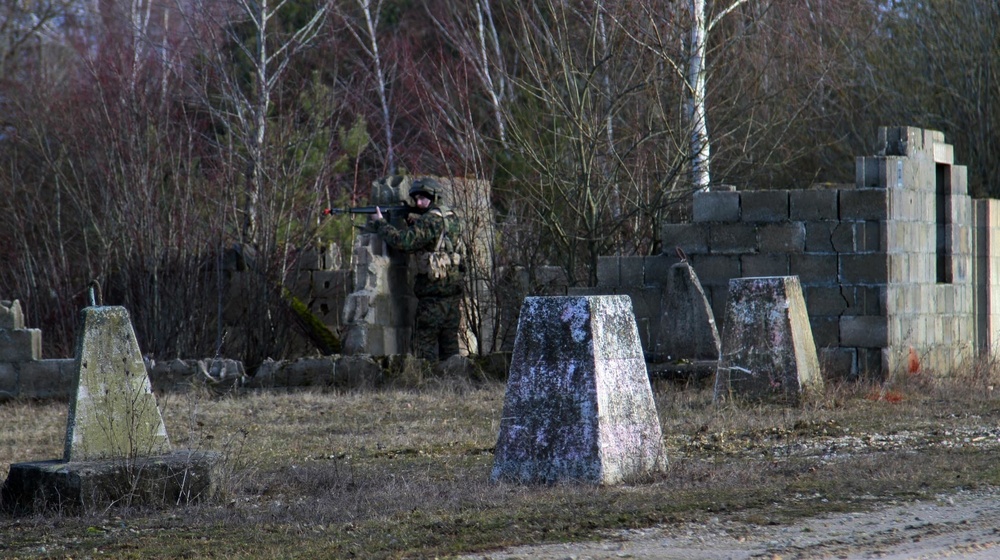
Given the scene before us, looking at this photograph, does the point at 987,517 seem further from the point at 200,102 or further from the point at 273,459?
the point at 200,102

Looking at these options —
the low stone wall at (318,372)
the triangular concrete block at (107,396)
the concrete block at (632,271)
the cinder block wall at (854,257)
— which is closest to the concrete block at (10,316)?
the low stone wall at (318,372)

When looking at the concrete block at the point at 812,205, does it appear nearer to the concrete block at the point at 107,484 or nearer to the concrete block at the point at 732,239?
the concrete block at the point at 732,239

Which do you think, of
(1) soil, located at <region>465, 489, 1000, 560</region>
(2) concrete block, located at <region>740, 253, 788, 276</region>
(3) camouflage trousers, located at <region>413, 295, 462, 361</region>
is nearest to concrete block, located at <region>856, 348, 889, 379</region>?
(2) concrete block, located at <region>740, 253, 788, 276</region>

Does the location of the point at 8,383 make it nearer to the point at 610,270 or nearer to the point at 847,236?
the point at 610,270

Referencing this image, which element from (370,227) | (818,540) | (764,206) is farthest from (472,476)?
(370,227)

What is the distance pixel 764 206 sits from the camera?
481 inches

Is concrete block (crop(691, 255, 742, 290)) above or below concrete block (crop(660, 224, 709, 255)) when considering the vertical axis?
below

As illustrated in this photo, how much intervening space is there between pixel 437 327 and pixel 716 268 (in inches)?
154

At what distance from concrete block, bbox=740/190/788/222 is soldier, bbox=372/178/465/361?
3.92 metres

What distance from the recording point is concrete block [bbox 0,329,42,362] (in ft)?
42.7

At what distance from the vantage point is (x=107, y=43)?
26.4 meters

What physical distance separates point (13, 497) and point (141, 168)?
9573 millimetres

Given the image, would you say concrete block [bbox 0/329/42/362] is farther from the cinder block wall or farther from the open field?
the cinder block wall

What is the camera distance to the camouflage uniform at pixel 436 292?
1487 cm
